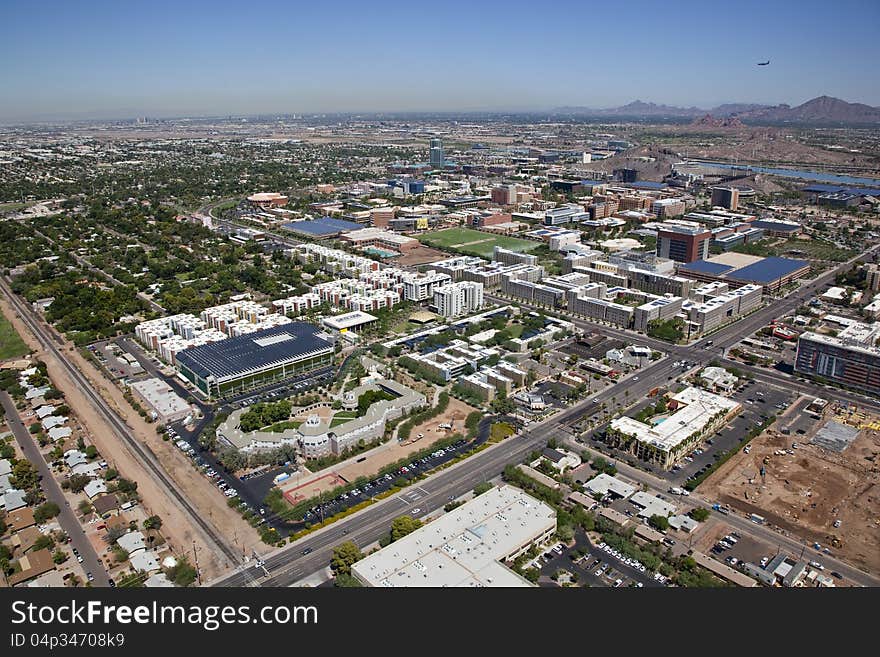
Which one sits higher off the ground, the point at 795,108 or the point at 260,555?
the point at 795,108

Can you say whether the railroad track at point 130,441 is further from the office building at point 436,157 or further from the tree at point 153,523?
the office building at point 436,157

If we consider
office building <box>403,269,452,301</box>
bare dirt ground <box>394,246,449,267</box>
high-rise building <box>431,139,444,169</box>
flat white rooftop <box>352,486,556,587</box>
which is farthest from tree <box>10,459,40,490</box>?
high-rise building <box>431,139,444,169</box>

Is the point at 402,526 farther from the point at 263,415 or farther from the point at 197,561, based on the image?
the point at 263,415

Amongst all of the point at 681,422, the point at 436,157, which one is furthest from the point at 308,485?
the point at 436,157

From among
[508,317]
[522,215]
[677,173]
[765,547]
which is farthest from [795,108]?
[765,547]

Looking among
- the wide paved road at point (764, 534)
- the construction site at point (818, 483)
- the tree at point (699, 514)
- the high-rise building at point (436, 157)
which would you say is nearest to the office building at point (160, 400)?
the wide paved road at point (764, 534)

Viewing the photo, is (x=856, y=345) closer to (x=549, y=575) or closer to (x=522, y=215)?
(x=549, y=575)
